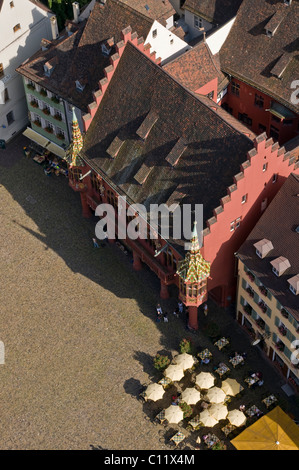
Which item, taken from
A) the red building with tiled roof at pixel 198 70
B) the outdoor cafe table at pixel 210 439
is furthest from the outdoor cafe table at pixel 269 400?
the red building with tiled roof at pixel 198 70

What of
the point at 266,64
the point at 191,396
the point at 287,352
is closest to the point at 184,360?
the point at 191,396

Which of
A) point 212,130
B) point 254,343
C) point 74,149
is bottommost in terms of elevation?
point 254,343

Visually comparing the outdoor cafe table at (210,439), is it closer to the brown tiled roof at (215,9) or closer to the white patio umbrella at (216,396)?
the white patio umbrella at (216,396)

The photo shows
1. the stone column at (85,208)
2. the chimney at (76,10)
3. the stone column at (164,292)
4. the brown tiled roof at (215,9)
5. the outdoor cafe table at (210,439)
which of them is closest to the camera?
the outdoor cafe table at (210,439)

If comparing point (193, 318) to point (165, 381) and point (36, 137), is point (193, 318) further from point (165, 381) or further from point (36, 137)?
point (36, 137)

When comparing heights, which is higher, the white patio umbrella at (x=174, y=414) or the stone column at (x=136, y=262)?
the stone column at (x=136, y=262)

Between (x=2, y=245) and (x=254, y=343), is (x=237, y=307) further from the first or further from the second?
(x=2, y=245)
